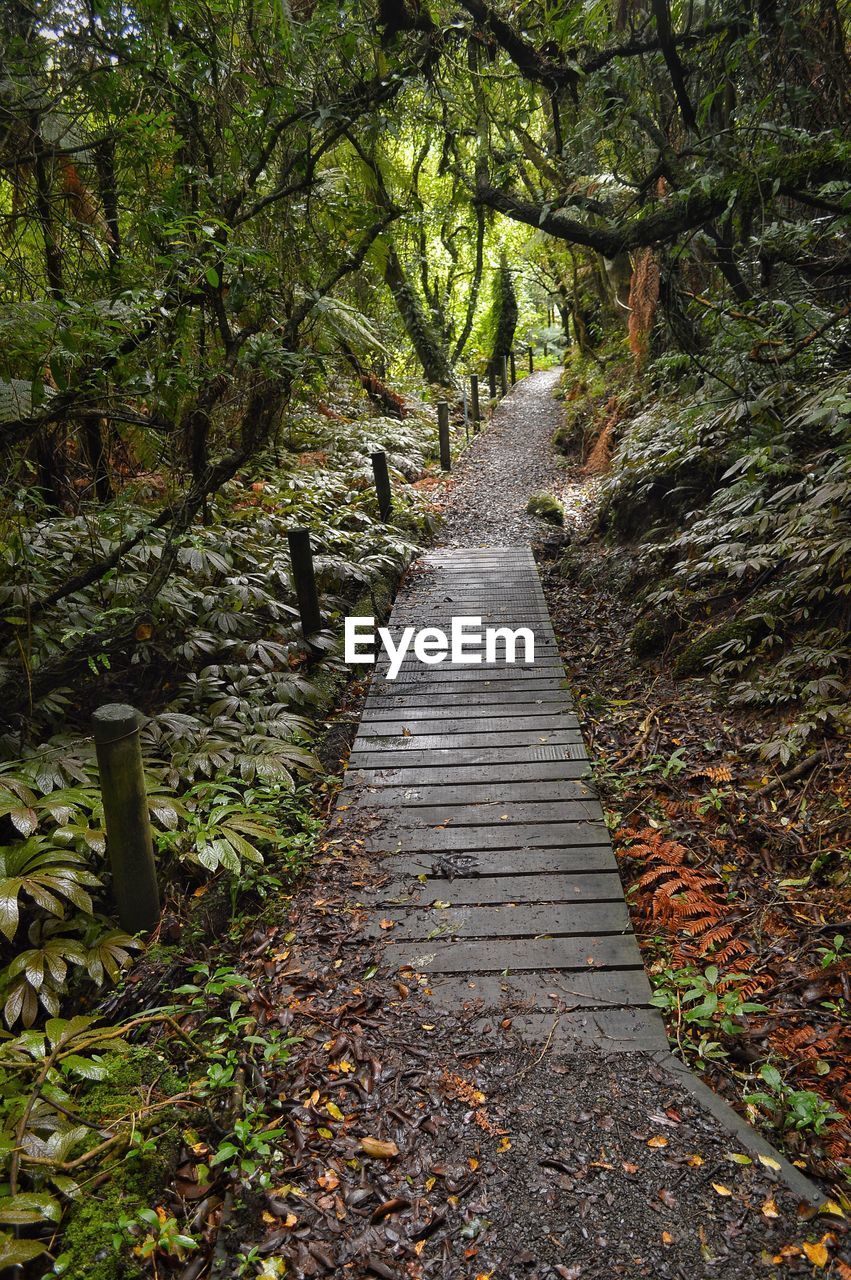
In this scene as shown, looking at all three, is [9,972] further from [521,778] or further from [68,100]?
[68,100]

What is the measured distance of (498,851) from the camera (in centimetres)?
353

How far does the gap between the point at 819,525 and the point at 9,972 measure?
458 cm

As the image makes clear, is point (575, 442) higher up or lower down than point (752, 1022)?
higher up

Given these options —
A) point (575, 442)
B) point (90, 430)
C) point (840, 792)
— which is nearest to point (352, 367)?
point (575, 442)

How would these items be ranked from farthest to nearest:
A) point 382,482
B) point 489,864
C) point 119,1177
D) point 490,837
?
point 382,482 → point 490,837 → point 489,864 → point 119,1177

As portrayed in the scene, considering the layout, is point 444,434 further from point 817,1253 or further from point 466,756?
point 817,1253

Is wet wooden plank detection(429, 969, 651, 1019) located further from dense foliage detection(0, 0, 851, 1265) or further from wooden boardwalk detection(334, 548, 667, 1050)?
dense foliage detection(0, 0, 851, 1265)

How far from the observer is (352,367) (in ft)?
41.1

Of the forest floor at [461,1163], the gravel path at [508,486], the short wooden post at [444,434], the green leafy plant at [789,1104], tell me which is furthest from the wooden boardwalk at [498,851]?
the short wooden post at [444,434]

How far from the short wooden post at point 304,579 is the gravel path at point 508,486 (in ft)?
14.0

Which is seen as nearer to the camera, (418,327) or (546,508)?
(546,508)

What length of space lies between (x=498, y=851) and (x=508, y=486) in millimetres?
9720

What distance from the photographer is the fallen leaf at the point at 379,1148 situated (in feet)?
6.91

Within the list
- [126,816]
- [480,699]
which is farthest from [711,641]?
[126,816]
